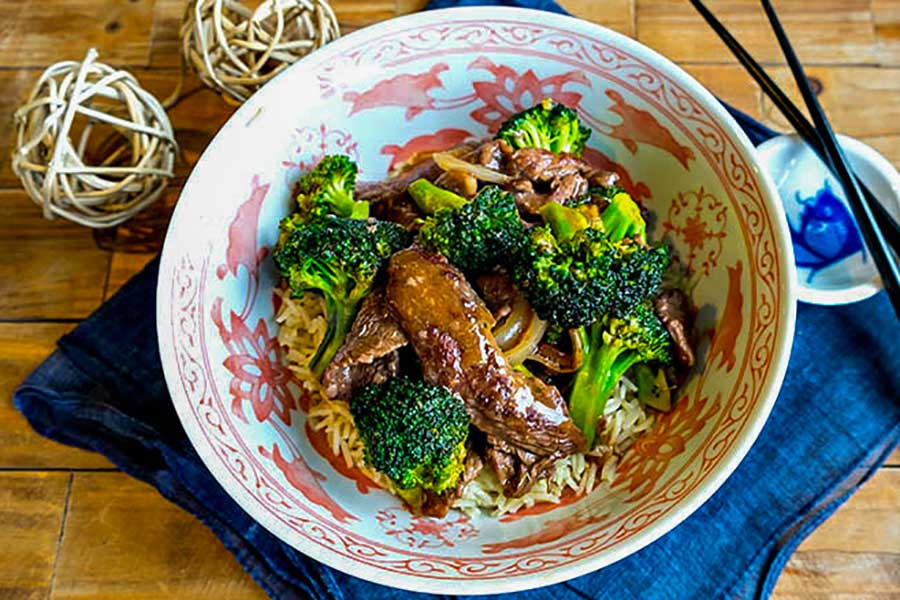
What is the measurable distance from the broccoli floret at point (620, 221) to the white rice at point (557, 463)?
44cm

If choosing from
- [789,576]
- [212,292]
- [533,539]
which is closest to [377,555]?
[533,539]

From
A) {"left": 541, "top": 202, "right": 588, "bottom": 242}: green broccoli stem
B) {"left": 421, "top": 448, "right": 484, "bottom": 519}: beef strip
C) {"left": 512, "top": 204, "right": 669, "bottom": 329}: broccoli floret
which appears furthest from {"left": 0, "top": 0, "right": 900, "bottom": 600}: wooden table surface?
{"left": 541, "top": 202, "right": 588, "bottom": 242}: green broccoli stem

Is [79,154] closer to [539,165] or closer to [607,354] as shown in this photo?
[539,165]

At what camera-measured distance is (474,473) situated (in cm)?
261

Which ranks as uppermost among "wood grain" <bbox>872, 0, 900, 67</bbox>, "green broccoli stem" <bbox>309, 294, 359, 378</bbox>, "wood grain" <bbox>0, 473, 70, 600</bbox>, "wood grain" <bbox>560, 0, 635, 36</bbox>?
"wood grain" <bbox>872, 0, 900, 67</bbox>

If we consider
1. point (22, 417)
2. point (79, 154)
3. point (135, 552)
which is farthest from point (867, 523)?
point (79, 154)

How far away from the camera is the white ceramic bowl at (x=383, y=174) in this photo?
2.45 meters

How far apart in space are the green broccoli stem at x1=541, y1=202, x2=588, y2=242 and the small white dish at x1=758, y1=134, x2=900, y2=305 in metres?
0.96

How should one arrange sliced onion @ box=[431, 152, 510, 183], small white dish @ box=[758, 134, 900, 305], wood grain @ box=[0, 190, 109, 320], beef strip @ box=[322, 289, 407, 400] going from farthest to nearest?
1. wood grain @ box=[0, 190, 109, 320]
2. small white dish @ box=[758, 134, 900, 305]
3. sliced onion @ box=[431, 152, 510, 183]
4. beef strip @ box=[322, 289, 407, 400]

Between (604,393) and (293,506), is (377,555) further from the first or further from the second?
(604,393)

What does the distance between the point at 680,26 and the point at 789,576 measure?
218 cm

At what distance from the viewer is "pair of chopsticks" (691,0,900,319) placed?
277 cm

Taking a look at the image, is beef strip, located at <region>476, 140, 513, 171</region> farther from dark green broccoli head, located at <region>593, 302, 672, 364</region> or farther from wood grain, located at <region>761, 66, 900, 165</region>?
wood grain, located at <region>761, 66, 900, 165</region>

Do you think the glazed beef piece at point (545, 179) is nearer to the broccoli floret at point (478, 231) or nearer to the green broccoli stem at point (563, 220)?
the green broccoli stem at point (563, 220)
